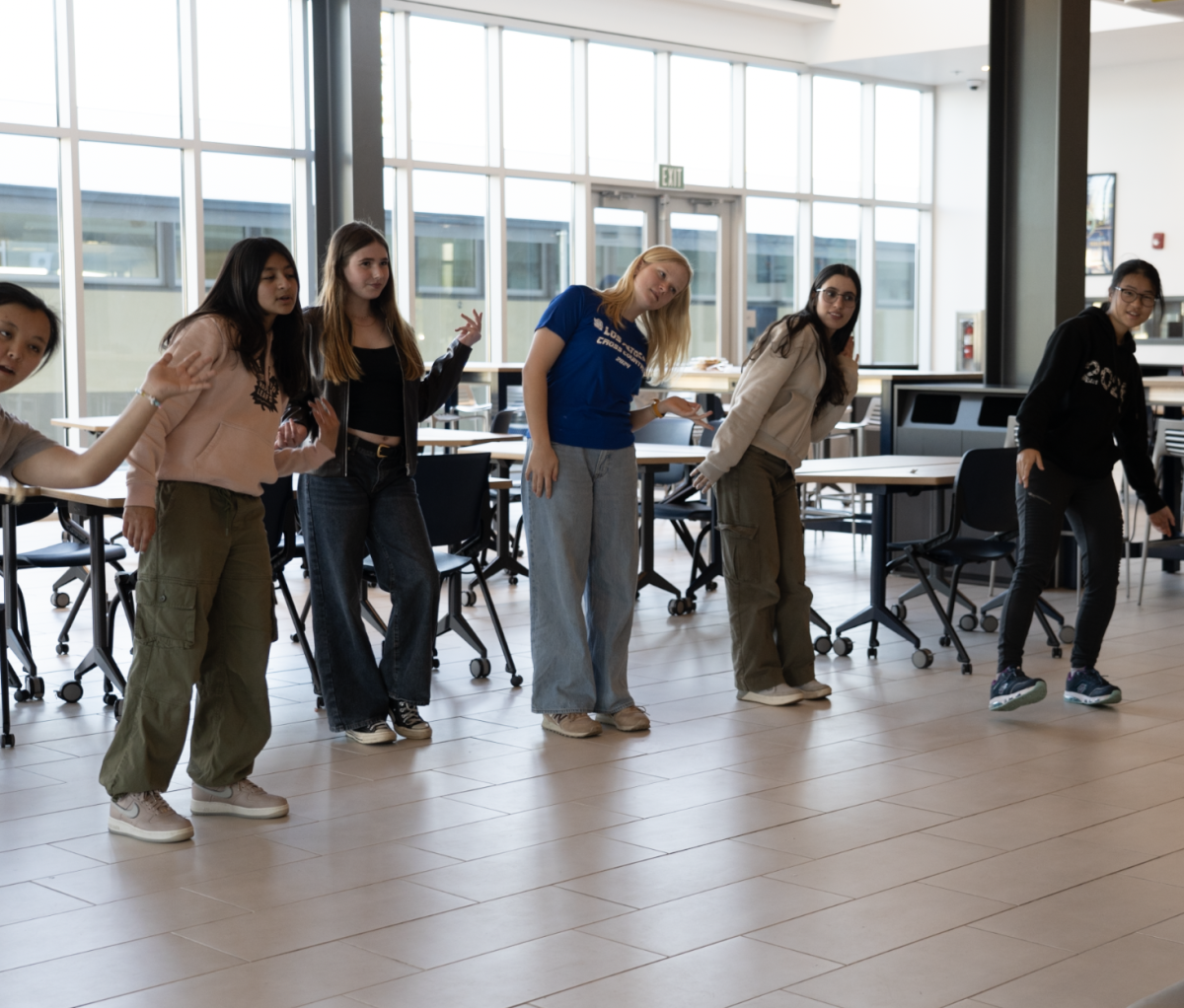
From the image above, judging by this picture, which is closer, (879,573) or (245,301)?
(245,301)

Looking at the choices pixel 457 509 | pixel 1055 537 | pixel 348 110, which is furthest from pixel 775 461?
pixel 348 110

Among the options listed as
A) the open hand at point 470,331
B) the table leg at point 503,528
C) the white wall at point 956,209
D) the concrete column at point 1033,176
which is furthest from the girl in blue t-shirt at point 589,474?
the white wall at point 956,209

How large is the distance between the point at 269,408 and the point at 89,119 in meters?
8.49

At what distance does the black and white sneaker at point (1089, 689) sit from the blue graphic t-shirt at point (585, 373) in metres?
1.81

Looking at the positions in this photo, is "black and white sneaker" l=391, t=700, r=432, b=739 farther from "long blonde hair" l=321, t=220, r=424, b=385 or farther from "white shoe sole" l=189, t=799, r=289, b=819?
"long blonde hair" l=321, t=220, r=424, b=385

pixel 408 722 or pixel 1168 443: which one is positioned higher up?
pixel 1168 443

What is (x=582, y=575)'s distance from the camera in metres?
4.41

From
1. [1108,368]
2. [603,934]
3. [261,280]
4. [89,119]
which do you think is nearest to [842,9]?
[89,119]

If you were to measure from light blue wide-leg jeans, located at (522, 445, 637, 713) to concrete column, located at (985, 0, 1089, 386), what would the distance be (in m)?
3.82

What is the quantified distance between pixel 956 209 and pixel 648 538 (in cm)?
1122

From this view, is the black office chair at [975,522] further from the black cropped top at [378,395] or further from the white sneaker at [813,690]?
the black cropped top at [378,395]

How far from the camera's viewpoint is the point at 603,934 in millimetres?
2820

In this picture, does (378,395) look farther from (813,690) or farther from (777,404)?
(813,690)

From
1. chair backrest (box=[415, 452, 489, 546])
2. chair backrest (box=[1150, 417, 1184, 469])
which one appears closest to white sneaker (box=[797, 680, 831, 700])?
chair backrest (box=[415, 452, 489, 546])
